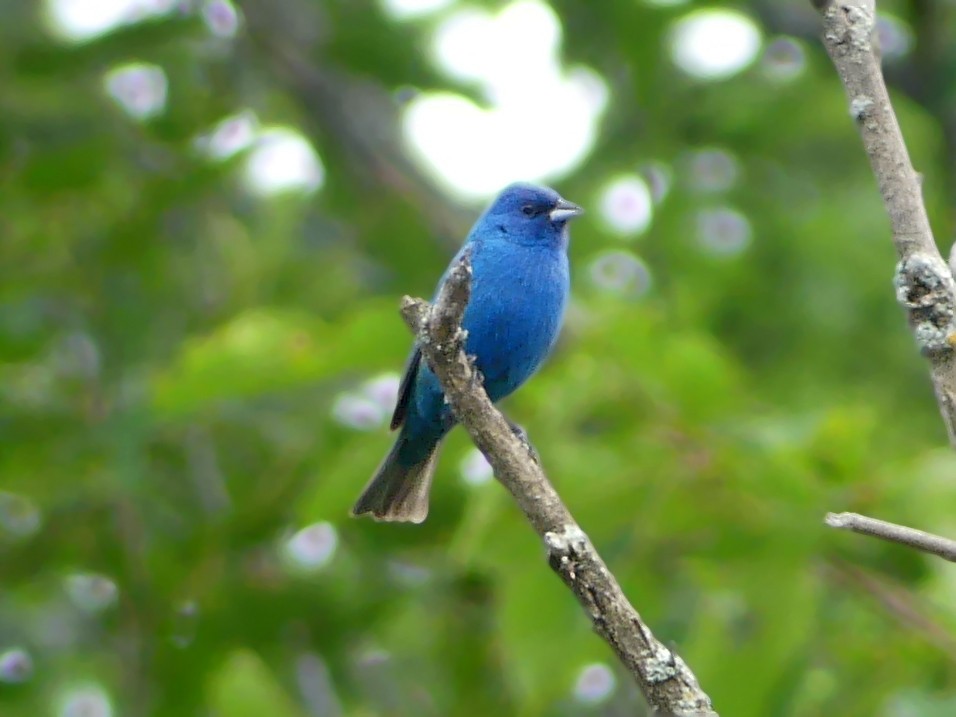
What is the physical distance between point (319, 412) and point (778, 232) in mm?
3054

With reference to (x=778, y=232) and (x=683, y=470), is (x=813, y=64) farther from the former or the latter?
(x=683, y=470)

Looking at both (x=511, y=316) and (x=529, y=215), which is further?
(x=529, y=215)

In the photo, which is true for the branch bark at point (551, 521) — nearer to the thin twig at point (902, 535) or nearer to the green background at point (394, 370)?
the thin twig at point (902, 535)

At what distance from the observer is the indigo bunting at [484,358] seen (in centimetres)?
510

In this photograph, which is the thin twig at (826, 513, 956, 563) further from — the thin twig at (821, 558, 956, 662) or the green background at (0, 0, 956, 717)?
the thin twig at (821, 558, 956, 662)

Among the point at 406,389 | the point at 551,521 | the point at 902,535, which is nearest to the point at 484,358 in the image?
the point at 406,389

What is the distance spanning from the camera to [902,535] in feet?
7.97

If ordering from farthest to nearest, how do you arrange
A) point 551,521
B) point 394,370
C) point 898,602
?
point 394,370 → point 898,602 → point 551,521

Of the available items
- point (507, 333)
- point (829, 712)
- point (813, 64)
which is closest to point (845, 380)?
point (813, 64)

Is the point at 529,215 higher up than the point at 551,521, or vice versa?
the point at 529,215

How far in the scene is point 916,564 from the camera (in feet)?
17.5

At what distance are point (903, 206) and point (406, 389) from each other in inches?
110

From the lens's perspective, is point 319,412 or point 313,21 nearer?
point 319,412

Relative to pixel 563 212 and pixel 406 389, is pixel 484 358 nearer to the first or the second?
pixel 406 389
